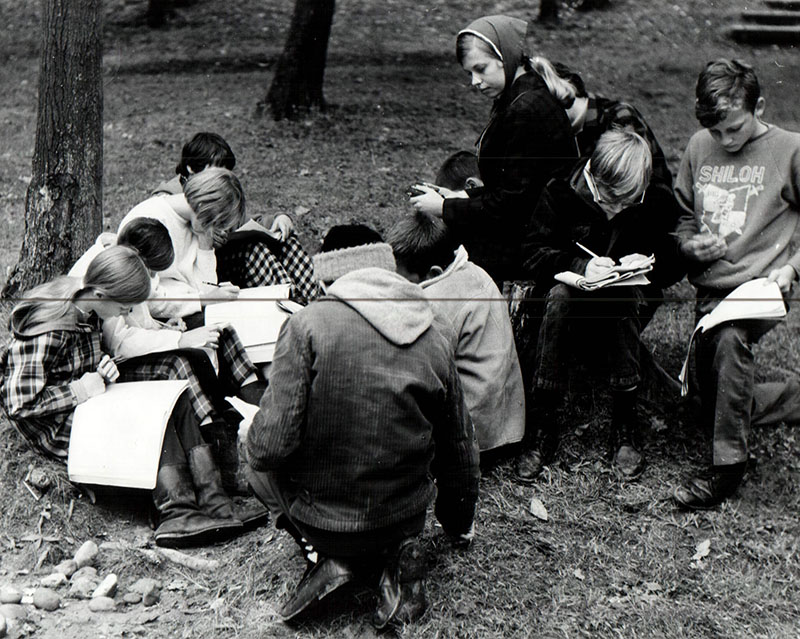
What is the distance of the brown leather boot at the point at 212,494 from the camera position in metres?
4.00

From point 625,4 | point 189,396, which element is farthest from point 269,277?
point 625,4

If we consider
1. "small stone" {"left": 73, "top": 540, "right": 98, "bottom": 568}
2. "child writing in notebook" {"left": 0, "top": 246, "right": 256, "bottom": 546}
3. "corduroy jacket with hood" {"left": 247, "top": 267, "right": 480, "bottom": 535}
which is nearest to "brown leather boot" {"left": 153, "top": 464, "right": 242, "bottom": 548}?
"child writing in notebook" {"left": 0, "top": 246, "right": 256, "bottom": 546}

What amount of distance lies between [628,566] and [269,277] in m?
2.35

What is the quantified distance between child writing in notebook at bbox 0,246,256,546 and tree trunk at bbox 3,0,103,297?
1.34 m

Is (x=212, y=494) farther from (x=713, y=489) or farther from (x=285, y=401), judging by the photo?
(x=713, y=489)

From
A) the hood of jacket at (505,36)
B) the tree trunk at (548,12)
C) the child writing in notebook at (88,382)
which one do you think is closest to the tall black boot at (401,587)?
the child writing in notebook at (88,382)

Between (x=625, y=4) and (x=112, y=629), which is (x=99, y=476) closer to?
(x=112, y=629)

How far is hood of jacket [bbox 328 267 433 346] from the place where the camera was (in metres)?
3.05

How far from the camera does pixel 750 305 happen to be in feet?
13.7

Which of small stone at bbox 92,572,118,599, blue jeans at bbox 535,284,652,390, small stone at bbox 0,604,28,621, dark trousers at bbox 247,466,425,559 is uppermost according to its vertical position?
blue jeans at bbox 535,284,652,390

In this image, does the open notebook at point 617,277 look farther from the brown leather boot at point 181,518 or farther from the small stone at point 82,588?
the small stone at point 82,588

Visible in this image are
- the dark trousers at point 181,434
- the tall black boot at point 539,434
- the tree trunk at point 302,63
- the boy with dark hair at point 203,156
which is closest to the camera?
the dark trousers at point 181,434

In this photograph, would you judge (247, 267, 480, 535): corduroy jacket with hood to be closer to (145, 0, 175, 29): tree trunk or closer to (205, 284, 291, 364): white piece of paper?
(205, 284, 291, 364): white piece of paper

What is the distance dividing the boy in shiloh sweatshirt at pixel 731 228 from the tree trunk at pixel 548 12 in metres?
9.35
